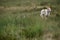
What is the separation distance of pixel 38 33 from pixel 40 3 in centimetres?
860

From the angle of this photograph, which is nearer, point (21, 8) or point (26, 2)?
point (21, 8)

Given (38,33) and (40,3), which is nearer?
(38,33)

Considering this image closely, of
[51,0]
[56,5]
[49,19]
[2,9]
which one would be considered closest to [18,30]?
[49,19]

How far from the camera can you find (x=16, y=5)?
53.8 ft

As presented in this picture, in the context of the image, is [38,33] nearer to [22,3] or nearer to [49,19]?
[49,19]

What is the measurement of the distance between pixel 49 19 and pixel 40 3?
5.19 m

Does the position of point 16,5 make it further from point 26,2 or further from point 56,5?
point 56,5

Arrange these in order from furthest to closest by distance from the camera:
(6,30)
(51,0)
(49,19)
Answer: (51,0)
(49,19)
(6,30)

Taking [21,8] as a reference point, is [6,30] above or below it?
above

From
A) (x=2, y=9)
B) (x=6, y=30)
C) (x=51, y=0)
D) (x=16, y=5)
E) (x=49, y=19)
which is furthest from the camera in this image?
(x=51, y=0)

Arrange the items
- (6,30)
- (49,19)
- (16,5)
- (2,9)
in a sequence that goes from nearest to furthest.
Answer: (6,30) → (49,19) → (2,9) → (16,5)

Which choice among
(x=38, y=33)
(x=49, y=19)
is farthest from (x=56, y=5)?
(x=38, y=33)

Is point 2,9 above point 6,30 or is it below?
below

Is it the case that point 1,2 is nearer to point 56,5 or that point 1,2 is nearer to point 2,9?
point 2,9
